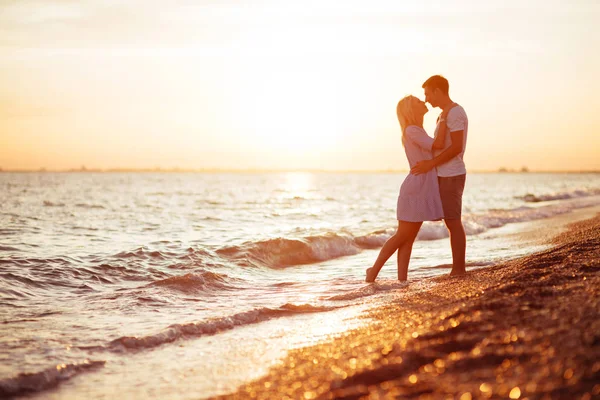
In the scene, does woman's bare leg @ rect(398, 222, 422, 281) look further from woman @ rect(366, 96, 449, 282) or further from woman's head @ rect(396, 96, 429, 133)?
woman's head @ rect(396, 96, 429, 133)

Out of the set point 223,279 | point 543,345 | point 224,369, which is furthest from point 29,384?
point 223,279

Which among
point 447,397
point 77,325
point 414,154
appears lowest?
point 77,325

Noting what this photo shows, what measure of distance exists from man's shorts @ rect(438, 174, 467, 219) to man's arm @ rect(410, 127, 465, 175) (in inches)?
8.4

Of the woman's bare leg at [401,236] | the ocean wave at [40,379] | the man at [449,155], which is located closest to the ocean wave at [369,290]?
the woman's bare leg at [401,236]

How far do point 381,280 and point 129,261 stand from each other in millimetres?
4093

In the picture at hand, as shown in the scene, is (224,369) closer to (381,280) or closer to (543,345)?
(543,345)

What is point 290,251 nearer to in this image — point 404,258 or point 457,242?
point 404,258

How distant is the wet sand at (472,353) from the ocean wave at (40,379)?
135cm

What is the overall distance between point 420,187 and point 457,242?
2.63 feet

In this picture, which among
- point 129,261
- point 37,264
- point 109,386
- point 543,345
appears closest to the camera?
point 543,345

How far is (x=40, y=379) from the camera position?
377cm

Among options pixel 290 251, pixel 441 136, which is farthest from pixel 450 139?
pixel 290 251

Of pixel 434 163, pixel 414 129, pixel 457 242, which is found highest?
pixel 414 129

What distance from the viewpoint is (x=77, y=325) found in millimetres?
5258
